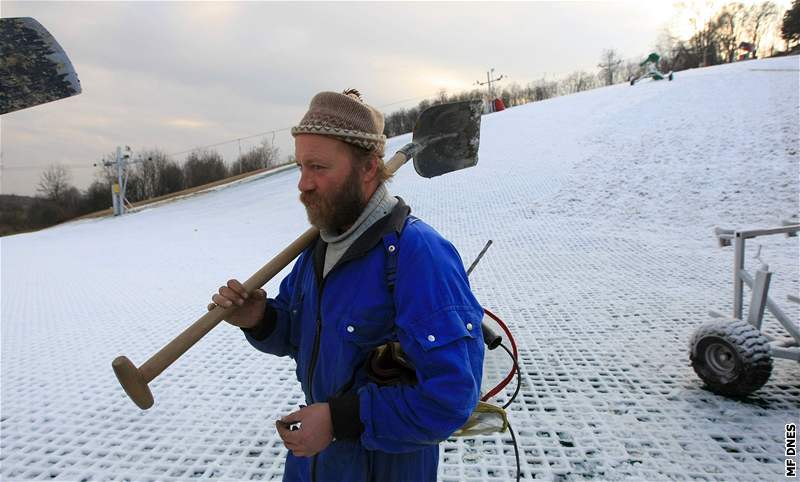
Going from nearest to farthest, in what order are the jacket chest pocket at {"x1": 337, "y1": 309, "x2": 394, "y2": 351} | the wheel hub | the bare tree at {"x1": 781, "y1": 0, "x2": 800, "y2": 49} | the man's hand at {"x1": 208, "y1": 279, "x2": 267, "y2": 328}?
the jacket chest pocket at {"x1": 337, "y1": 309, "x2": 394, "y2": 351} < the man's hand at {"x1": 208, "y1": 279, "x2": 267, "y2": 328} < the wheel hub < the bare tree at {"x1": 781, "y1": 0, "x2": 800, "y2": 49}

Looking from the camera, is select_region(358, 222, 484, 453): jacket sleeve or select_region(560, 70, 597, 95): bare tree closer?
select_region(358, 222, 484, 453): jacket sleeve

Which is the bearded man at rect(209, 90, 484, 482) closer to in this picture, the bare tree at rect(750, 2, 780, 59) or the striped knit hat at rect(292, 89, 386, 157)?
the striped knit hat at rect(292, 89, 386, 157)

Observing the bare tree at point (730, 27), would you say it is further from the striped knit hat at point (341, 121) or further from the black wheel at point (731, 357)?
the striped knit hat at point (341, 121)

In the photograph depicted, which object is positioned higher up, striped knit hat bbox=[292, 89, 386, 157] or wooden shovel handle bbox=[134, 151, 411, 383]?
striped knit hat bbox=[292, 89, 386, 157]

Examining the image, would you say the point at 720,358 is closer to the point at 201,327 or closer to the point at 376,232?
the point at 376,232

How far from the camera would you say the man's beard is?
53.1 inches

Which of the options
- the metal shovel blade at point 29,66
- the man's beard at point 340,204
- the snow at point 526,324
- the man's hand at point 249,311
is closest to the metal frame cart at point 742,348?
the snow at point 526,324

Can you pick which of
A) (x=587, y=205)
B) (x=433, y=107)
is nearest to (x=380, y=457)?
(x=433, y=107)

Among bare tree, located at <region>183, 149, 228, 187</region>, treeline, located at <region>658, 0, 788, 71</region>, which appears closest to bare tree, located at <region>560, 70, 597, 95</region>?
treeline, located at <region>658, 0, 788, 71</region>

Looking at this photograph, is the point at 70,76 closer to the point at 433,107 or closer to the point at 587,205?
the point at 433,107

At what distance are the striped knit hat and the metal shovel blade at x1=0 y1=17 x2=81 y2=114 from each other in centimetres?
57

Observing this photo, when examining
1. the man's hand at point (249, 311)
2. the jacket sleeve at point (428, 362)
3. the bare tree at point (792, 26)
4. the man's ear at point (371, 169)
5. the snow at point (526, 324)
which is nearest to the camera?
the jacket sleeve at point (428, 362)

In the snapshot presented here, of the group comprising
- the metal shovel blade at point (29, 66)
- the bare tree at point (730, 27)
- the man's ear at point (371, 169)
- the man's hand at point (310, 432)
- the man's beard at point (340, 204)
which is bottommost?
the man's hand at point (310, 432)

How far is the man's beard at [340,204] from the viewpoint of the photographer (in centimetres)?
135
